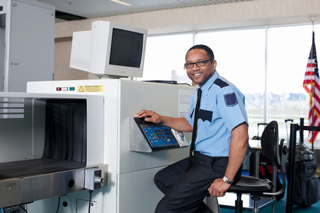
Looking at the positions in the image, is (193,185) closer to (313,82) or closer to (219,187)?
(219,187)

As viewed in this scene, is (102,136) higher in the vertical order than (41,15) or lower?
lower

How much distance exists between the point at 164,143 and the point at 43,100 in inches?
32.8

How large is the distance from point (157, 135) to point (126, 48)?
0.70m

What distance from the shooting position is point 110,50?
2127mm

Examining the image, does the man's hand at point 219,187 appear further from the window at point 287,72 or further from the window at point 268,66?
the window at point 287,72

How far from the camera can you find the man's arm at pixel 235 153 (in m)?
1.74

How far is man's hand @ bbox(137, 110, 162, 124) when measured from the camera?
190cm

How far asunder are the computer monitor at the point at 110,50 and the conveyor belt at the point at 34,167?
2.05ft

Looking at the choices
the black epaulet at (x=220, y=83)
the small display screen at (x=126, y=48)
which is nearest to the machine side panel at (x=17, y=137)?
the small display screen at (x=126, y=48)

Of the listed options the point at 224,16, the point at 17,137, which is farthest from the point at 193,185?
the point at 224,16

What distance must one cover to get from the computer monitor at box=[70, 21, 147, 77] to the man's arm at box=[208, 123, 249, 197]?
2.92 feet

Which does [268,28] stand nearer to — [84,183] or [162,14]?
[162,14]

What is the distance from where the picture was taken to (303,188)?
3729 mm

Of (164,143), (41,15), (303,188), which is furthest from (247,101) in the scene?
(164,143)
